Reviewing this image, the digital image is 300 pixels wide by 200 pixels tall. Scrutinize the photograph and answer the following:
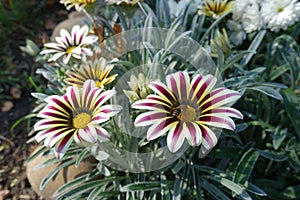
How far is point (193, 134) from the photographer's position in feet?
3.27

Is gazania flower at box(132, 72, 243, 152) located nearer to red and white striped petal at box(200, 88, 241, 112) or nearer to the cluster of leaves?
red and white striped petal at box(200, 88, 241, 112)

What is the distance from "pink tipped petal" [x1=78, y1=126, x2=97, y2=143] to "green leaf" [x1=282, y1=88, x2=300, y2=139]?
726 mm

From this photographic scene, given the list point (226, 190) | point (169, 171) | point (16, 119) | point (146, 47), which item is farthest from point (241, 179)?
point (16, 119)

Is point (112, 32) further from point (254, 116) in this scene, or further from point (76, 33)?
point (254, 116)

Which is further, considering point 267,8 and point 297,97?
point 267,8

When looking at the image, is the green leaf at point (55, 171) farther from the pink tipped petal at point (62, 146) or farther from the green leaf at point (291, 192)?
the green leaf at point (291, 192)

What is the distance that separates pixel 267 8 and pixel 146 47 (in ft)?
1.79

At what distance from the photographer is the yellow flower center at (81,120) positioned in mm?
1091

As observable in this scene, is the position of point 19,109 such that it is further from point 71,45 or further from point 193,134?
point 193,134

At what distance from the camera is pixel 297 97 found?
1558mm

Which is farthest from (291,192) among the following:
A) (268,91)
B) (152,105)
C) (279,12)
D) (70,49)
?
(70,49)

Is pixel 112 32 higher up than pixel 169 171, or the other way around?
pixel 112 32

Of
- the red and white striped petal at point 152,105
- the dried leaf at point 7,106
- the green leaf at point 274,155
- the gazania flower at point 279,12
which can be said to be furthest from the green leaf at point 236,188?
the dried leaf at point 7,106

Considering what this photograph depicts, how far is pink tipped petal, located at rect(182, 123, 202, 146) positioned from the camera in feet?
3.25
